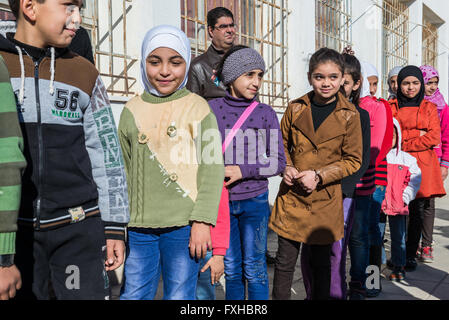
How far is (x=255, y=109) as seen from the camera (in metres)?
2.92

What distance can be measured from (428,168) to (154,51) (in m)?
3.36

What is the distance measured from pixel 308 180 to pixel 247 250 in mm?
565

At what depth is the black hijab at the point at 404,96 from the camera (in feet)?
14.5

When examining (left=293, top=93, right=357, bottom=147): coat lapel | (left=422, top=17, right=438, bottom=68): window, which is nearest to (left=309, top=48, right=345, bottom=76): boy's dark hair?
(left=293, top=93, right=357, bottom=147): coat lapel

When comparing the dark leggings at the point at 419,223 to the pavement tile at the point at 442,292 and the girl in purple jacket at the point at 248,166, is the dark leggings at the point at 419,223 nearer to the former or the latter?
the pavement tile at the point at 442,292

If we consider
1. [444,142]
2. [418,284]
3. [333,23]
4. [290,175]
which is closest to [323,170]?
[290,175]

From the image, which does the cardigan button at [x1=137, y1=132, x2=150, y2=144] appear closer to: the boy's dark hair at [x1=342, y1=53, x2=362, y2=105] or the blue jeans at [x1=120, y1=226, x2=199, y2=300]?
the blue jeans at [x1=120, y1=226, x2=199, y2=300]

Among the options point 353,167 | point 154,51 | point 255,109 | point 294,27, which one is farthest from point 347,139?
point 294,27

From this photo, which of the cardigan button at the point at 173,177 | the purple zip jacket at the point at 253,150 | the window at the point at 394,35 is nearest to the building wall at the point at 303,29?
the window at the point at 394,35

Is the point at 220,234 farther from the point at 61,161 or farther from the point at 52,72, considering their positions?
the point at 52,72

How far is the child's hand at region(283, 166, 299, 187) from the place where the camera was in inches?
117

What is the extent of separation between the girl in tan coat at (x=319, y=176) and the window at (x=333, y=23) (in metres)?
6.29

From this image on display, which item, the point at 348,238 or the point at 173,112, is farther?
the point at 348,238
